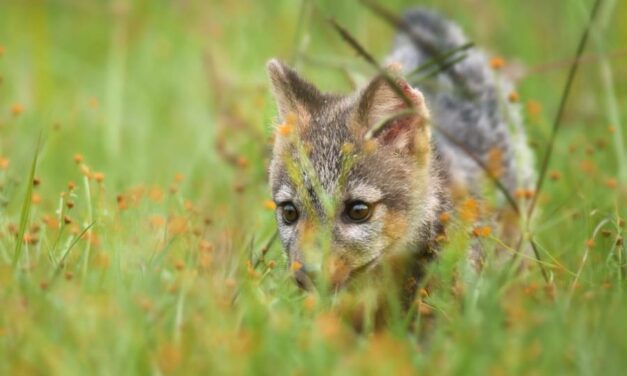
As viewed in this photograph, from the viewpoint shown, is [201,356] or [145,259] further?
[145,259]

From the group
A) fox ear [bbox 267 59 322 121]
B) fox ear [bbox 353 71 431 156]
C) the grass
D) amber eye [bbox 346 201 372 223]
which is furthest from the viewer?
fox ear [bbox 267 59 322 121]

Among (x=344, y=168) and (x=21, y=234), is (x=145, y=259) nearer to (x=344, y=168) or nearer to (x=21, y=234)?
(x=21, y=234)

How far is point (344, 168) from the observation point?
4770 millimetres

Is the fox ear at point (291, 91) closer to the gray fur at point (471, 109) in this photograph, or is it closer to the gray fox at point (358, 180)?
the gray fox at point (358, 180)

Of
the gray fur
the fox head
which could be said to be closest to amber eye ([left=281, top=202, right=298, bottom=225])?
the fox head

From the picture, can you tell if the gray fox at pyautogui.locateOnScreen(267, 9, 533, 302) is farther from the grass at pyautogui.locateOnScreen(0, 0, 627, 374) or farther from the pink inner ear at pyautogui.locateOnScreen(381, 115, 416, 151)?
the grass at pyautogui.locateOnScreen(0, 0, 627, 374)

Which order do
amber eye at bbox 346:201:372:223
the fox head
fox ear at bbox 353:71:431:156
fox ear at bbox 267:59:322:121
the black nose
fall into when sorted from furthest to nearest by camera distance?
1. fox ear at bbox 267:59:322:121
2. fox ear at bbox 353:71:431:156
3. amber eye at bbox 346:201:372:223
4. the fox head
5. the black nose

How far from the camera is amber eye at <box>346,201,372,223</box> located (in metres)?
4.73

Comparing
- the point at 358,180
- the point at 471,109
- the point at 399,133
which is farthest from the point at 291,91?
the point at 471,109

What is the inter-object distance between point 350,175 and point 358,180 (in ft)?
0.15

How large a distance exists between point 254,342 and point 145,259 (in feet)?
3.97

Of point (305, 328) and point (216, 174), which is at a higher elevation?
point (216, 174)

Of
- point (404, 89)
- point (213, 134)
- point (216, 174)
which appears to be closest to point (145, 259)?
point (404, 89)

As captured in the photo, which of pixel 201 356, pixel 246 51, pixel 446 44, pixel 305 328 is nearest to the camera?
pixel 201 356
